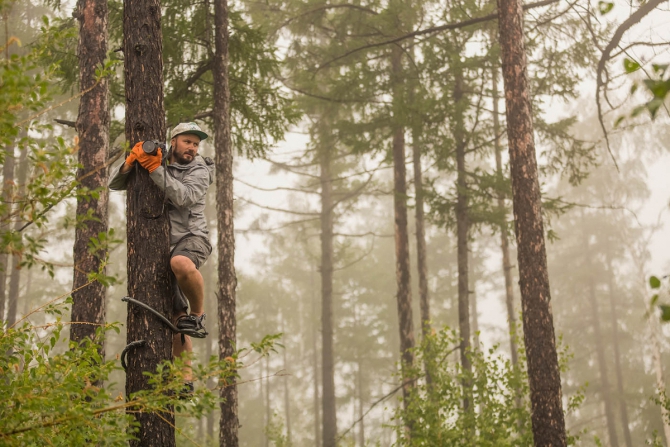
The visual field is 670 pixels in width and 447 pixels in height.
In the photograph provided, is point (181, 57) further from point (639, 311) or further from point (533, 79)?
Result: point (639, 311)

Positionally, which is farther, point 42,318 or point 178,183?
point 42,318

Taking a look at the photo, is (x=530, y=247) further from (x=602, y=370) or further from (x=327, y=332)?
(x=602, y=370)

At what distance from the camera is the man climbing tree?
4.26 m

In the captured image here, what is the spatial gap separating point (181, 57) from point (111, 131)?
5.80 ft

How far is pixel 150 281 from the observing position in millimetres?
4211

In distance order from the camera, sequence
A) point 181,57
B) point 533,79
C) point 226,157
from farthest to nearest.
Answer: point 533,79, point 181,57, point 226,157

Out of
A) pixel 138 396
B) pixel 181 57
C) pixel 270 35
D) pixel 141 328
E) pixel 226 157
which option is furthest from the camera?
pixel 270 35

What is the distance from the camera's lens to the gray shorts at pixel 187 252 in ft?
14.6

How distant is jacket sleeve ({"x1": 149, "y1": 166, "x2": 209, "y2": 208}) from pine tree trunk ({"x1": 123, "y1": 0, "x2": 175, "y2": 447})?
132mm

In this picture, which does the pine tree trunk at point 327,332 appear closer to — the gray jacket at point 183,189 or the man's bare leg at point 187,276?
the gray jacket at point 183,189

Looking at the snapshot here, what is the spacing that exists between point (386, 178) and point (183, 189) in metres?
40.5

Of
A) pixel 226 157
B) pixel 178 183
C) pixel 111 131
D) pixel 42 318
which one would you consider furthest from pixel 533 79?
pixel 42 318

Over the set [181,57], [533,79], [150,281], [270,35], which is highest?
[270,35]

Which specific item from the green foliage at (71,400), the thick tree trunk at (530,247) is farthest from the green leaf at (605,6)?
the thick tree trunk at (530,247)
